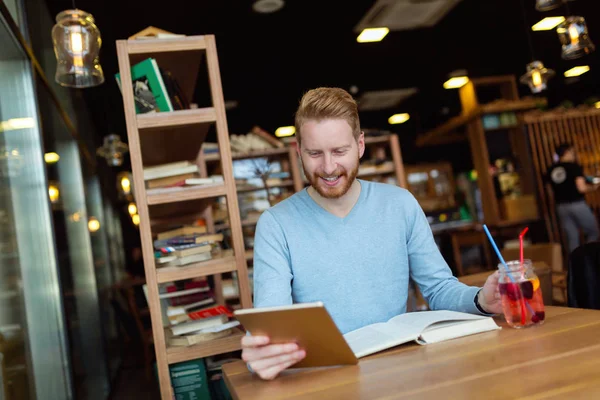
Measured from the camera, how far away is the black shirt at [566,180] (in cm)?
661

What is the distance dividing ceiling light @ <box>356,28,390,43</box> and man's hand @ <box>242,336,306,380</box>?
19.2ft

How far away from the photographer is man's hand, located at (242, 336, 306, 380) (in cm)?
112

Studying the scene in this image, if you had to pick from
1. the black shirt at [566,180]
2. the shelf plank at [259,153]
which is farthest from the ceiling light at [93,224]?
the black shirt at [566,180]

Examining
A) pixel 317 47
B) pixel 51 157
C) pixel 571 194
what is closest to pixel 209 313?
pixel 51 157

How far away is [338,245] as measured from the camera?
1.60 m

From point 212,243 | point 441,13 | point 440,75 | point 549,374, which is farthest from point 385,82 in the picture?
point 549,374

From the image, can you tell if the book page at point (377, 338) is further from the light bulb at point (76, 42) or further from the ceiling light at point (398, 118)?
the ceiling light at point (398, 118)

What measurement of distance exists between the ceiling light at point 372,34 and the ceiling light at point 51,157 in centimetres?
386

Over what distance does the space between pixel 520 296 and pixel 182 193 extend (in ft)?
4.27

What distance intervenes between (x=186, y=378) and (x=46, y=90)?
107 inches

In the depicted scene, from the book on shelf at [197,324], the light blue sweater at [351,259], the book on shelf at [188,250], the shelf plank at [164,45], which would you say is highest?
the shelf plank at [164,45]

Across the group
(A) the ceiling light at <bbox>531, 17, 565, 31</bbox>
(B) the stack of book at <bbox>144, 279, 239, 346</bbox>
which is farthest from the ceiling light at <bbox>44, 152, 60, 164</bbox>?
(A) the ceiling light at <bbox>531, 17, 565, 31</bbox>

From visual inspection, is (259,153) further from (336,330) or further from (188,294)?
(336,330)

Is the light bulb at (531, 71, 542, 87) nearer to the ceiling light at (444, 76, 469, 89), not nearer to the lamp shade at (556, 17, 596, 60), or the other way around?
the lamp shade at (556, 17, 596, 60)
